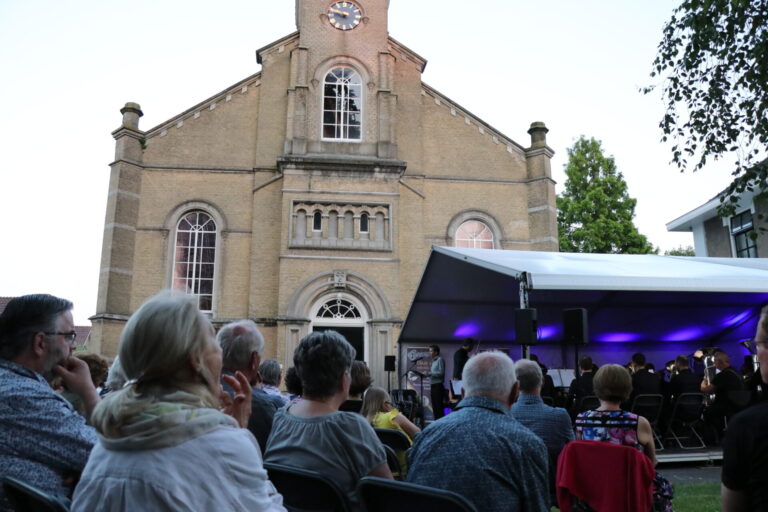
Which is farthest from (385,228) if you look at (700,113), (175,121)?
(700,113)

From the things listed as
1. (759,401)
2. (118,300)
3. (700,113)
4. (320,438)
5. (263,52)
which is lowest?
(320,438)

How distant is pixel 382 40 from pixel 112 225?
1015 cm

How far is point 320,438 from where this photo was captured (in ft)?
8.59

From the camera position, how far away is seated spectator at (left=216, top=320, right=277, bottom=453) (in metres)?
3.32

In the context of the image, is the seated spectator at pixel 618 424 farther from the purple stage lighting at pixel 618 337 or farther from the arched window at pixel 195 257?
the arched window at pixel 195 257

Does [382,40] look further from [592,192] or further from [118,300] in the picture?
[592,192]

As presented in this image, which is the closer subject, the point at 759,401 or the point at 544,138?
the point at 759,401

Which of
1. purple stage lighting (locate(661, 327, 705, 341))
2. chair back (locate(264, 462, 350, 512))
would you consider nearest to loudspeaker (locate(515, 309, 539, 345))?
chair back (locate(264, 462, 350, 512))

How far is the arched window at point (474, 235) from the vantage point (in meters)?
18.6

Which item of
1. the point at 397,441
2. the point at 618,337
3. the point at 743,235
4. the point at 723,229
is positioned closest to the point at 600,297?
the point at 618,337

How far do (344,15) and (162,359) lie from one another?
63.8 feet

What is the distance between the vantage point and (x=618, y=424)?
378 cm

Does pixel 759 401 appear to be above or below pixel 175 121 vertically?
below

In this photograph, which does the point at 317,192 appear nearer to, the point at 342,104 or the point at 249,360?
the point at 342,104
